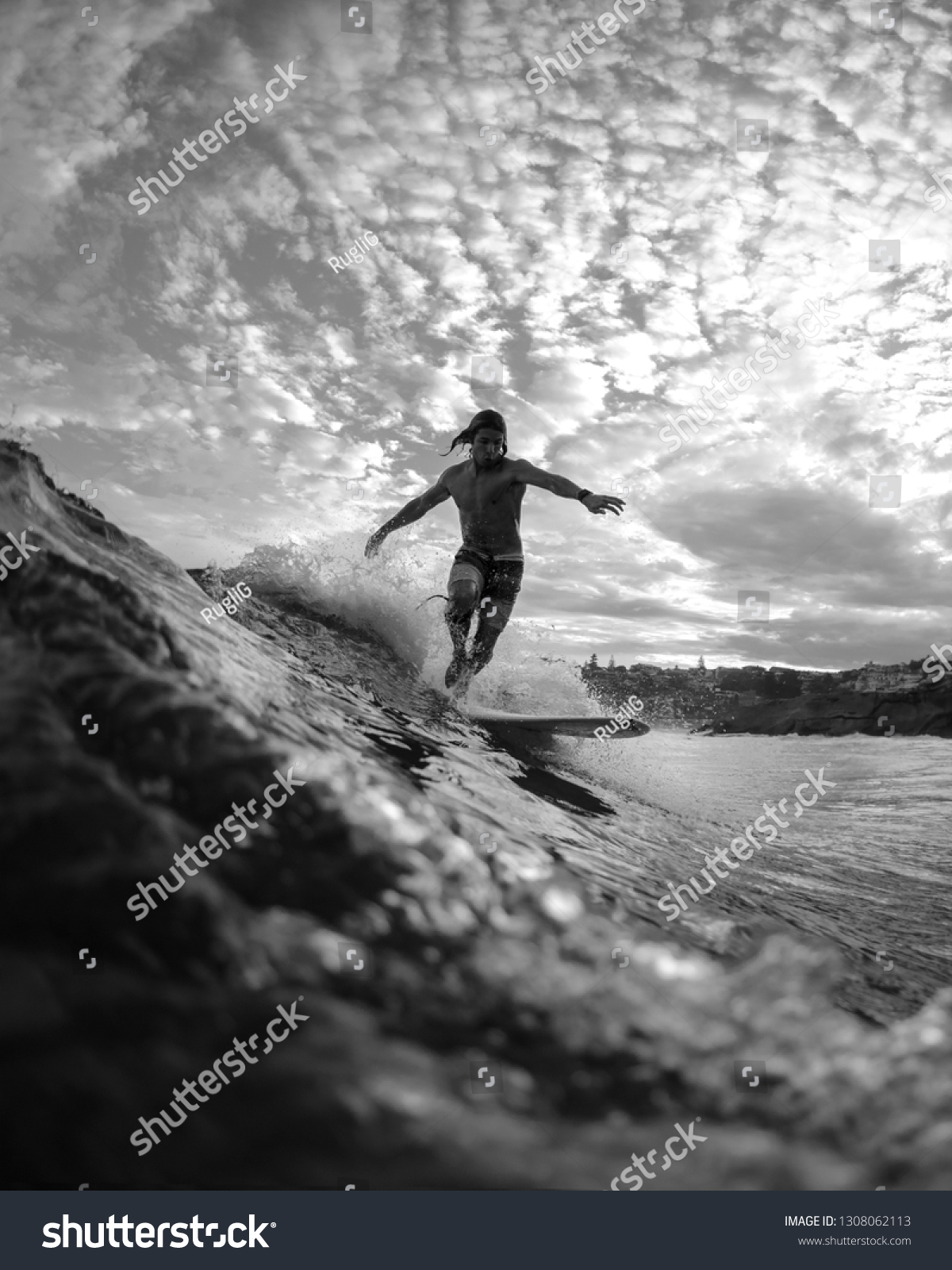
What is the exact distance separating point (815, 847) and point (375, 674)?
322 centimetres

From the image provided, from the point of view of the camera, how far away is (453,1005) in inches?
43.6

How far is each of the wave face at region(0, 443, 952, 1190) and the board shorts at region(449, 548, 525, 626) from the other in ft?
16.3

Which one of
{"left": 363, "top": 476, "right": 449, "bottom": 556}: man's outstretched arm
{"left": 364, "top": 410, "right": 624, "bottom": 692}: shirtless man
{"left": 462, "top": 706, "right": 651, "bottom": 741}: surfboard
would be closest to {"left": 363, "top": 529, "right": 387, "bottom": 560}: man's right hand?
{"left": 363, "top": 476, "right": 449, "bottom": 556}: man's outstretched arm

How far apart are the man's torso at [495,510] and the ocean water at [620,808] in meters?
1.10

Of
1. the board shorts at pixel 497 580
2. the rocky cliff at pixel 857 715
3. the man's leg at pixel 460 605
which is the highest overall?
the rocky cliff at pixel 857 715

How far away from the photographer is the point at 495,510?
274 inches

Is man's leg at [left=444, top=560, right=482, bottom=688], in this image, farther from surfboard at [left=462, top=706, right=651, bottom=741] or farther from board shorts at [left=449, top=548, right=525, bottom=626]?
surfboard at [left=462, top=706, right=651, bottom=741]

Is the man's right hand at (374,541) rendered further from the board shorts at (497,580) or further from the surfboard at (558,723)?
the surfboard at (558,723)

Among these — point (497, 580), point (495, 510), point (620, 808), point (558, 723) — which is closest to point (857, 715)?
point (497, 580)

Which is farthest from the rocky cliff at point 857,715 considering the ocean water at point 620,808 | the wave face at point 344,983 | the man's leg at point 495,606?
the wave face at point 344,983

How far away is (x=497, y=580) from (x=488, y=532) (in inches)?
19.5

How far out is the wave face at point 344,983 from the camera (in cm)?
96

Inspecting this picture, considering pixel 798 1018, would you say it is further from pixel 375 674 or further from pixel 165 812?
pixel 375 674

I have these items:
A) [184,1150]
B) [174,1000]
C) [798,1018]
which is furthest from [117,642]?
[798,1018]
